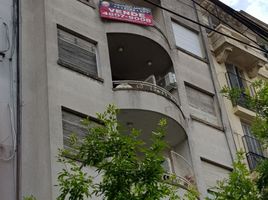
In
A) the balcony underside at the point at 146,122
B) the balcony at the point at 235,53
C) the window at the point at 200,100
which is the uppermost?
the balcony at the point at 235,53

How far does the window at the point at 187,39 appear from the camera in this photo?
21.5 meters

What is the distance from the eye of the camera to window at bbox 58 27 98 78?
53.4 ft

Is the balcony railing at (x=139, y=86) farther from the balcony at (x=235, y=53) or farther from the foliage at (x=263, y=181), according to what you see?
the foliage at (x=263, y=181)

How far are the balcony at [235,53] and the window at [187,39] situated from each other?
956mm

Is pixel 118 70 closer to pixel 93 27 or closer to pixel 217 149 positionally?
pixel 93 27

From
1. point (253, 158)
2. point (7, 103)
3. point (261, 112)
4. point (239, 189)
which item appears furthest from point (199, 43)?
point (239, 189)

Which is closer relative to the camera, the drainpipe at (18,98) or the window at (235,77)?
the drainpipe at (18,98)

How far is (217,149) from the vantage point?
1870 cm

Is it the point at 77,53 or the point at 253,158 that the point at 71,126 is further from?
the point at 253,158

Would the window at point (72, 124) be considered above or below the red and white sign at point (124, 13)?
below

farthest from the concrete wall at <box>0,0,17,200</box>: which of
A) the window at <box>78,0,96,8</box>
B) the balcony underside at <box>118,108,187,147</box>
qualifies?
the balcony underside at <box>118,108,187,147</box>

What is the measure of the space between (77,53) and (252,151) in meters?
7.28

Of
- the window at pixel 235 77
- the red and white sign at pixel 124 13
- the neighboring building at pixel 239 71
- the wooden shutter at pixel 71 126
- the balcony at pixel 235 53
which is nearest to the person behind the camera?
the wooden shutter at pixel 71 126

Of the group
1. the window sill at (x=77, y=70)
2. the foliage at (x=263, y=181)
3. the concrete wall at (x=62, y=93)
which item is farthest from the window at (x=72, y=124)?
the foliage at (x=263, y=181)
